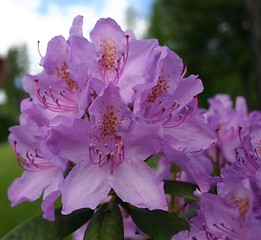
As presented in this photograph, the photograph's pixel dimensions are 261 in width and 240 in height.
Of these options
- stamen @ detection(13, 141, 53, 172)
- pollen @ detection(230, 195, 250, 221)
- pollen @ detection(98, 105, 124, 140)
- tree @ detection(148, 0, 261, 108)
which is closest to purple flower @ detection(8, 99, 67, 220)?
stamen @ detection(13, 141, 53, 172)

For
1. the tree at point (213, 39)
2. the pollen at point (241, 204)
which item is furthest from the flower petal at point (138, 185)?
the tree at point (213, 39)

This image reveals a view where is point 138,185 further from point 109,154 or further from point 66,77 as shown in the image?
point 66,77

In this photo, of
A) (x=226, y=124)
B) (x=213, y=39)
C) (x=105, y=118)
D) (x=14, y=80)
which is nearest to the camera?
(x=105, y=118)

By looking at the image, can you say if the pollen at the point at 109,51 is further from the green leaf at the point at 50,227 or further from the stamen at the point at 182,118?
the green leaf at the point at 50,227

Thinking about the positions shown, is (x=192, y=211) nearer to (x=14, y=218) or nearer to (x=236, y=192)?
(x=236, y=192)

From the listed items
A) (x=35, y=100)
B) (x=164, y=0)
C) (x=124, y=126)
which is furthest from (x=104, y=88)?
(x=164, y=0)

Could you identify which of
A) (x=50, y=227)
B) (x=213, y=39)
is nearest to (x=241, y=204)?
(x=50, y=227)

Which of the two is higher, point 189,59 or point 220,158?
point 220,158
